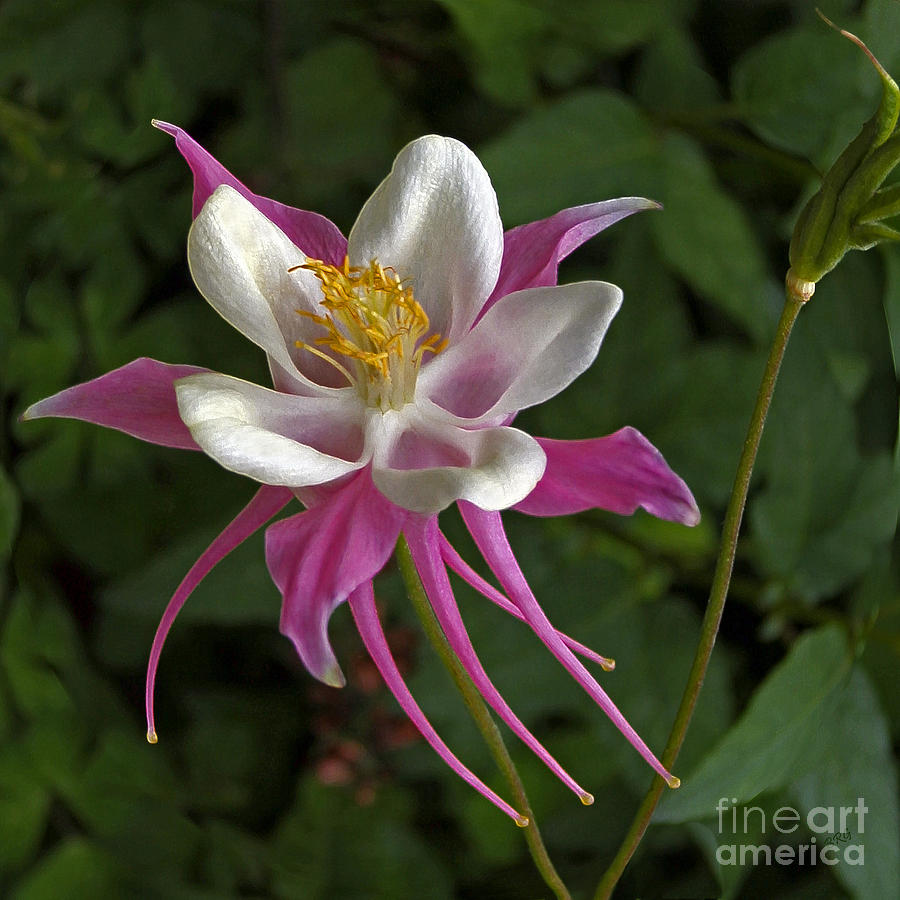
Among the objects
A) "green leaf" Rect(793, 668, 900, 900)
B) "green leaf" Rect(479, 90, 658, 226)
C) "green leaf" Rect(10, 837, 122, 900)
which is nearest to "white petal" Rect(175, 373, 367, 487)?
"green leaf" Rect(479, 90, 658, 226)

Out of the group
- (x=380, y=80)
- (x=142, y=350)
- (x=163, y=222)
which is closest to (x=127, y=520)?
(x=142, y=350)

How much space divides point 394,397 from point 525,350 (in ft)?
0.28

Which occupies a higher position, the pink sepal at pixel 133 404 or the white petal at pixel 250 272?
the white petal at pixel 250 272

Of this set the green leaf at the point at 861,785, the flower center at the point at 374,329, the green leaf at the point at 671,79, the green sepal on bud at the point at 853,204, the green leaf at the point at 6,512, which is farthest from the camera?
the green leaf at the point at 671,79

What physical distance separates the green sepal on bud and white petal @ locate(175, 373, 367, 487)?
0.22 meters

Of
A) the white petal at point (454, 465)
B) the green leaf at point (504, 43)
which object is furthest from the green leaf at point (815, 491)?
the white petal at point (454, 465)

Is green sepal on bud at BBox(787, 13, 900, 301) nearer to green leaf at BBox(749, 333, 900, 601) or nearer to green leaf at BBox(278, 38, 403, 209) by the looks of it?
green leaf at BBox(749, 333, 900, 601)

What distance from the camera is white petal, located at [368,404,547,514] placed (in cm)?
43

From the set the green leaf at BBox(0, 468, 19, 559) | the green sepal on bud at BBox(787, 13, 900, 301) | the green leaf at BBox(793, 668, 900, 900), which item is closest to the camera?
→ the green sepal on bud at BBox(787, 13, 900, 301)

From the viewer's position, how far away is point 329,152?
1.00 meters

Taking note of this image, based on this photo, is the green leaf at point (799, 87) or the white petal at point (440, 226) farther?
the green leaf at point (799, 87)

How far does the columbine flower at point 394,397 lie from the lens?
44 centimetres

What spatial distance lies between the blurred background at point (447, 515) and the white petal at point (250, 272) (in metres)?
0.28

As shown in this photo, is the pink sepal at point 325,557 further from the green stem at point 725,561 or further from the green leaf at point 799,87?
the green leaf at point 799,87
